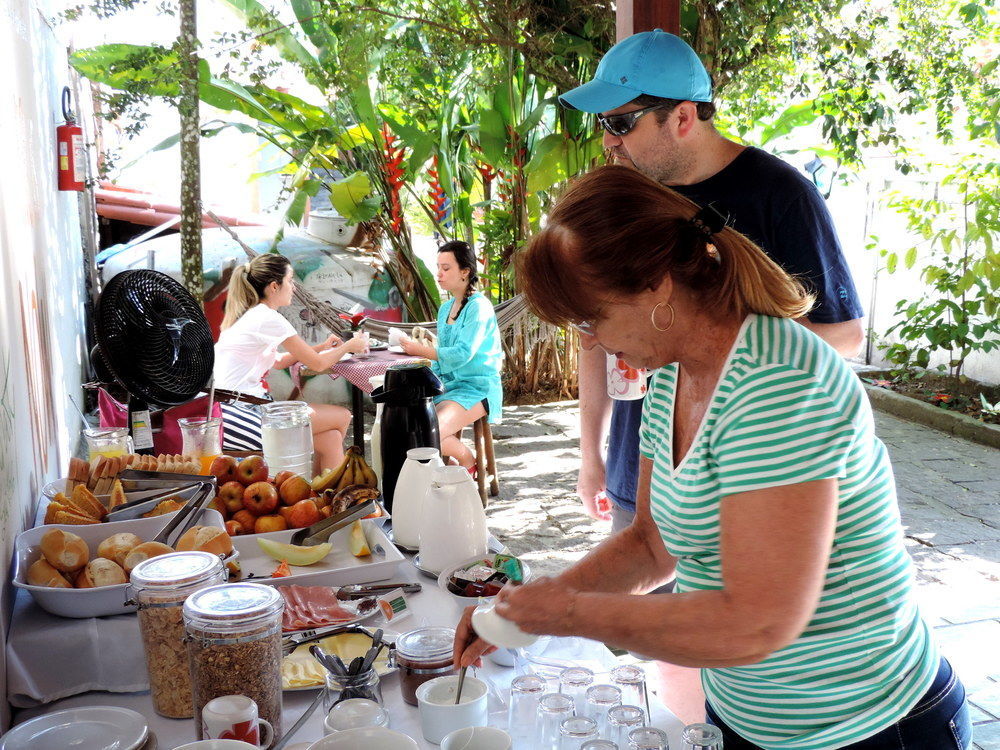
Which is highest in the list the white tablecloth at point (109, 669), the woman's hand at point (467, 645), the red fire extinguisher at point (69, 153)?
the red fire extinguisher at point (69, 153)

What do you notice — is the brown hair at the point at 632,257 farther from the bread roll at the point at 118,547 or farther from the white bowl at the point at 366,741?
the bread roll at the point at 118,547

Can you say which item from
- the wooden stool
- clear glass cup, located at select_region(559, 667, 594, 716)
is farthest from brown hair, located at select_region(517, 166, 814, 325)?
the wooden stool

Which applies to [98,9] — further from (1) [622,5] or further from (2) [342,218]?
(2) [342,218]

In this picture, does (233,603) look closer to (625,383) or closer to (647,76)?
(625,383)

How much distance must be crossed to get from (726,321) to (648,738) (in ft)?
1.91

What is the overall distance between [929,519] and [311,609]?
441cm

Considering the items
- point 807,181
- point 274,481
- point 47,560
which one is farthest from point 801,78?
point 47,560

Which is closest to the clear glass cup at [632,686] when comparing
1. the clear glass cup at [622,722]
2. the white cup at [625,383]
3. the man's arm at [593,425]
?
the clear glass cup at [622,722]

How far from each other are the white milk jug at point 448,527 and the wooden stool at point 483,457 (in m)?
3.29

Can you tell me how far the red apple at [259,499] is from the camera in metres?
2.11

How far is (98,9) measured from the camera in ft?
14.3

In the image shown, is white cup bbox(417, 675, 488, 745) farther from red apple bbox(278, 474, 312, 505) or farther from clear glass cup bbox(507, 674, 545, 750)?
red apple bbox(278, 474, 312, 505)

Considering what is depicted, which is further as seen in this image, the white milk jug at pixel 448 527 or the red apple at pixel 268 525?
the red apple at pixel 268 525

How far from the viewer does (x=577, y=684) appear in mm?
1326
